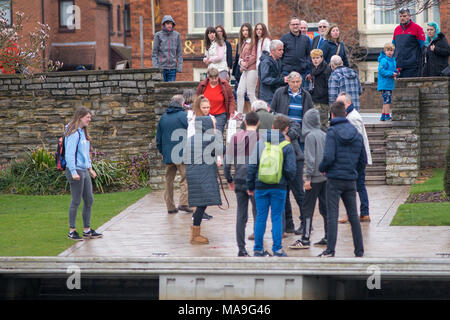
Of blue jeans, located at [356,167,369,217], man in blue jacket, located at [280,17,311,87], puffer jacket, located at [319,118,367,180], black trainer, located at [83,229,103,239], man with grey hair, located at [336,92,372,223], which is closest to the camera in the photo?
puffer jacket, located at [319,118,367,180]

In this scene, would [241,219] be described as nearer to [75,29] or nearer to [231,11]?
[231,11]

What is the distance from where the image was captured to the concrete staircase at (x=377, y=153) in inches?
654

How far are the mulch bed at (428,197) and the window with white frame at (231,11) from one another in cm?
1476

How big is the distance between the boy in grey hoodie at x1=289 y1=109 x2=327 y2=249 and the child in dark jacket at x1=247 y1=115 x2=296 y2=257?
23.5 inches

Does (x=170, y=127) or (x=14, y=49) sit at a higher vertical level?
(x=14, y=49)

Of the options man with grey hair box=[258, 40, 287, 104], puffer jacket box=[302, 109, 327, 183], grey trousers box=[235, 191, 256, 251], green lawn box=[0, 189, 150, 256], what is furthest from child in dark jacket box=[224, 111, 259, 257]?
man with grey hair box=[258, 40, 287, 104]

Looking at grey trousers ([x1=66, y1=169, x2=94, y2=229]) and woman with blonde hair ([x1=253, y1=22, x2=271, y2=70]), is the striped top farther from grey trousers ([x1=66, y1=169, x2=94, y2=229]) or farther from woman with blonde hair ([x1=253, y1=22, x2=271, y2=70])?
grey trousers ([x1=66, y1=169, x2=94, y2=229])

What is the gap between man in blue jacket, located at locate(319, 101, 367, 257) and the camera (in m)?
10.4

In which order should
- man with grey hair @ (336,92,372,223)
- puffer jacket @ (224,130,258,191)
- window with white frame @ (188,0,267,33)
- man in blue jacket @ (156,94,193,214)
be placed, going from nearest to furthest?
puffer jacket @ (224,130,258,191) < man with grey hair @ (336,92,372,223) < man in blue jacket @ (156,94,193,214) < window with white frame @ (188,0,267,33)

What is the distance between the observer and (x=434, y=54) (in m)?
18.1

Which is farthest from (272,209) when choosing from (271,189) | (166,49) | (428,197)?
(166,49)

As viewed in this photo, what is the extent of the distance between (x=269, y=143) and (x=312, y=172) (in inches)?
35.5

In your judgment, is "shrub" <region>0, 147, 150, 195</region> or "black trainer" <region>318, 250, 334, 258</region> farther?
"shrub" <region>0, 147, 150, 195</region>
